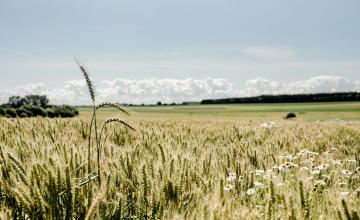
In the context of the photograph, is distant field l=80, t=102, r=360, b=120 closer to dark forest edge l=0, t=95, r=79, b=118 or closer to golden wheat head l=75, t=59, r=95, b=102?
dark forest edge l=0, t=95, r=79, b=118

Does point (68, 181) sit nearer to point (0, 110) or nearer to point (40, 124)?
point (40, 124)

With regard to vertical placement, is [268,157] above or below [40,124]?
below

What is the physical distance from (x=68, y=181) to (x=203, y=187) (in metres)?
1.17

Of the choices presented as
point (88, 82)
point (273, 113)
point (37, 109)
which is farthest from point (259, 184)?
point (273, 113)

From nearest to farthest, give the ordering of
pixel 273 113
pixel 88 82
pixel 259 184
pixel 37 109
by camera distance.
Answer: pixel 88 82
pixel 259 184
pixel 37 109
pixel 273 113

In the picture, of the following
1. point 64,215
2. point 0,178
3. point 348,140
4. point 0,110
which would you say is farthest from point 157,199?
point 0,110

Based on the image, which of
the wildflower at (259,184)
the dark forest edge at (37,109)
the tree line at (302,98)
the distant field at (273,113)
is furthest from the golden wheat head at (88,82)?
the tree line at (302,98)

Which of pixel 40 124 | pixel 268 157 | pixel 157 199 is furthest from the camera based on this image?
pixel 40 124

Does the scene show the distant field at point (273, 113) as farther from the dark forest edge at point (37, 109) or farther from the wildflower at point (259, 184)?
the wildflower at point (259, 184)

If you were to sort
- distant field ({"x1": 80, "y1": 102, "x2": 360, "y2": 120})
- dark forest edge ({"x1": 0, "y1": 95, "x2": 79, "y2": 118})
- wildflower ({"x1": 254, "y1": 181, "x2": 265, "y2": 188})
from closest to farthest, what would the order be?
wildflower ({"x1": 254, "y1": 181, "x2": 265, "y2": 188})
dark forest edge ({"x1": 0, "y1": 95, "x2": 79, "y2": 118})
distant field ({"x1": 80, "y1": 102, "x2": 360, "y2": 120})

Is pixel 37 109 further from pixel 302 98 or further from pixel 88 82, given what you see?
pixel 302 98

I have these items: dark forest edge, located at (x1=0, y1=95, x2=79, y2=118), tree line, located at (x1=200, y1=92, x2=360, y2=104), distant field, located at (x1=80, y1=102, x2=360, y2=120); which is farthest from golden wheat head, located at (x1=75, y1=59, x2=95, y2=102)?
tree line, located at (x1=200, y1=92, x2=360, y2=104)

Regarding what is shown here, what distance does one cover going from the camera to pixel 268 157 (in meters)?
4.65

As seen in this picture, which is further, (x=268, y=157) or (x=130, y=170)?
(x=268, y=157)
